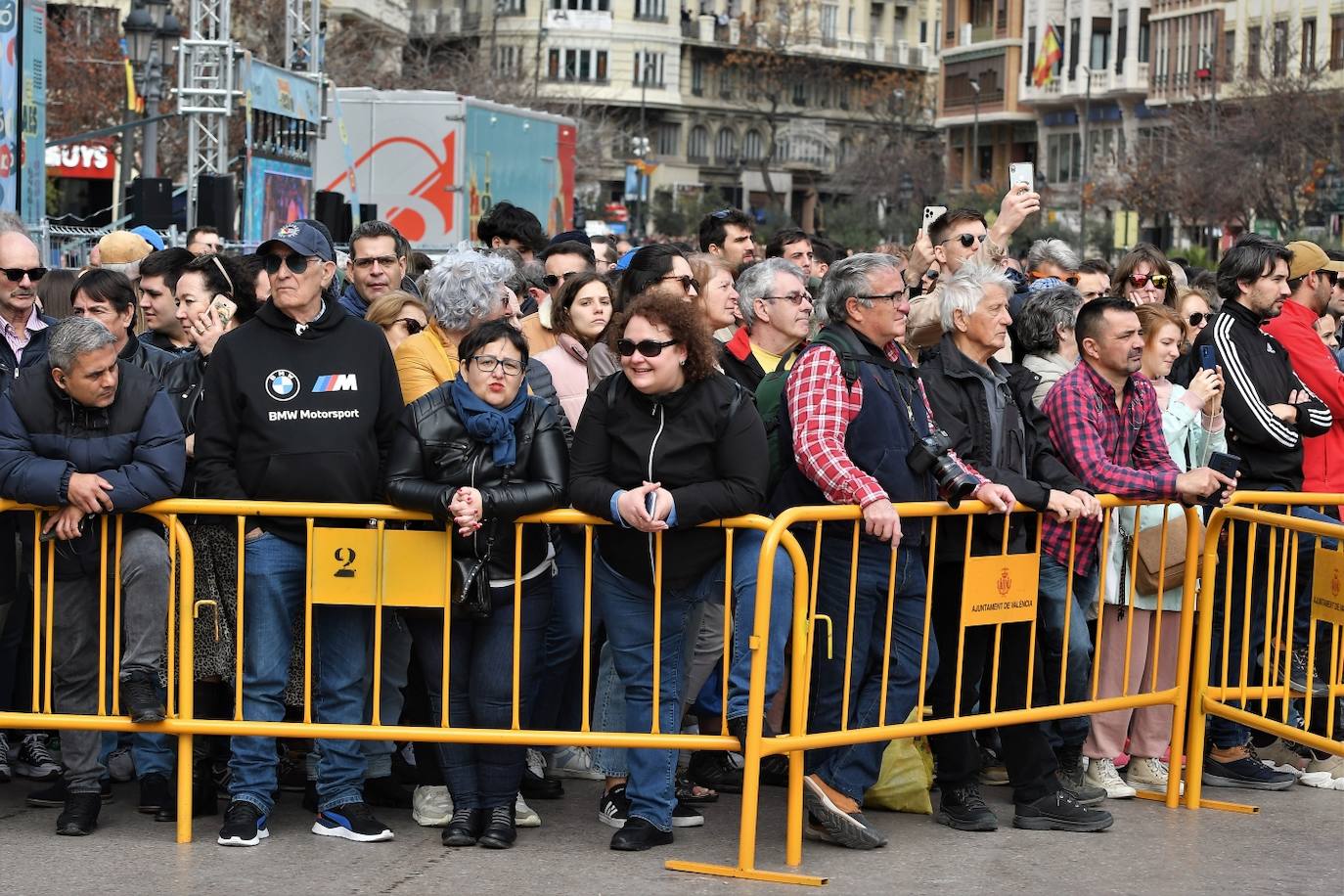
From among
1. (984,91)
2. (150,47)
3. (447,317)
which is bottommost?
(447,317)

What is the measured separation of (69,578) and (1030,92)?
85.5m

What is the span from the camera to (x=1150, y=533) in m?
7.73

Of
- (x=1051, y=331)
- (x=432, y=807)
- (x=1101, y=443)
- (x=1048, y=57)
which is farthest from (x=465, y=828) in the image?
(x=1048, y=57)

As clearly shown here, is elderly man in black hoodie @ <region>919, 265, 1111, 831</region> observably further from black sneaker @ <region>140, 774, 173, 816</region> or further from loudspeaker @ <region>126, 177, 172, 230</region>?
loudspeaker @ <region>126, 177, 172, 230</region>

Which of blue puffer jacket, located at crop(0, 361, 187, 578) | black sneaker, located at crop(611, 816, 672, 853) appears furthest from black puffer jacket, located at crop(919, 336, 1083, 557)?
blue puffer jacket, located at crop(0, 361, 187, 578)

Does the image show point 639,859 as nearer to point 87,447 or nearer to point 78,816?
point 78,816

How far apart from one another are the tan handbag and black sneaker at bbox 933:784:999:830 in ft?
3.64

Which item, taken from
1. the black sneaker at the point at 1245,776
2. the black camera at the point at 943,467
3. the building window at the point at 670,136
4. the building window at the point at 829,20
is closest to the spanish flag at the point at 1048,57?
the building window at the point at 829,20

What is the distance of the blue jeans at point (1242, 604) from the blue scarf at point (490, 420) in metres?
2.96

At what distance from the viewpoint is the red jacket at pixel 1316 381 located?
9211 mm

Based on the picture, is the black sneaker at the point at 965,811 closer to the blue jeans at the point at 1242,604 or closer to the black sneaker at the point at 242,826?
the blue jeans at the point at 1242,604

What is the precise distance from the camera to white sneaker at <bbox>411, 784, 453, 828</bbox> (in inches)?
282

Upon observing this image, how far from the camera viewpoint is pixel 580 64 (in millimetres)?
101438

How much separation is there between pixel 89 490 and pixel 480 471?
132 cm
